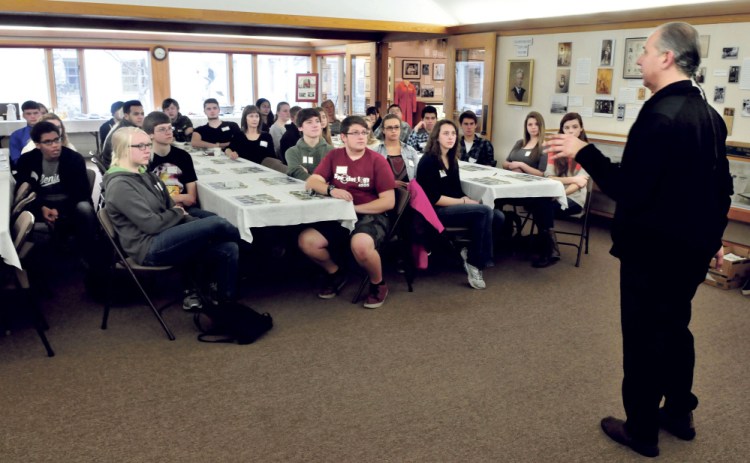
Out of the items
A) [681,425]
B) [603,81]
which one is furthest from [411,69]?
[681,425]

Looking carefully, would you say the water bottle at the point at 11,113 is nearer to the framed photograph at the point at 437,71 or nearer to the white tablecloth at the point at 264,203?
the framed photograph at the point at 437,71

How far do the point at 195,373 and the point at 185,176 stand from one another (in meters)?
1.90

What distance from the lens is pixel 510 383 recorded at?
3156 mm

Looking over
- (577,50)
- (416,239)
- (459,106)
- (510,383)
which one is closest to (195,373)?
(510,383)

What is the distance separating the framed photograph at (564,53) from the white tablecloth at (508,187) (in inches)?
95.2

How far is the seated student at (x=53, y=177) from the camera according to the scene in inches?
182

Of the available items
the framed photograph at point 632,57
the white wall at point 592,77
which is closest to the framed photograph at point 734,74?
the white wall at point 592,77

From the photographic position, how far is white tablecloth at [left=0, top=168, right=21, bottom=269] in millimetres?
3203

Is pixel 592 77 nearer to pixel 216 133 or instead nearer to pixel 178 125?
pixel 216 133

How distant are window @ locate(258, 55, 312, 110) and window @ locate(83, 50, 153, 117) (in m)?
2.47

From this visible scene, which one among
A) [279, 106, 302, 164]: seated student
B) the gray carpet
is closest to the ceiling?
[279, 106, 302, 164]: seated student

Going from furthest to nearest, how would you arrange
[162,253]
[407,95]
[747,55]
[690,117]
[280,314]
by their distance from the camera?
[407,95], [747,55], [280,314], [162,253], [690,117]

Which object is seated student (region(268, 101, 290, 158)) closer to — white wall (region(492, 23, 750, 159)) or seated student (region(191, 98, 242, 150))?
seated student (region(191, 98, 242, 150))

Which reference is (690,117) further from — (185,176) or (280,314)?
(185,176)
